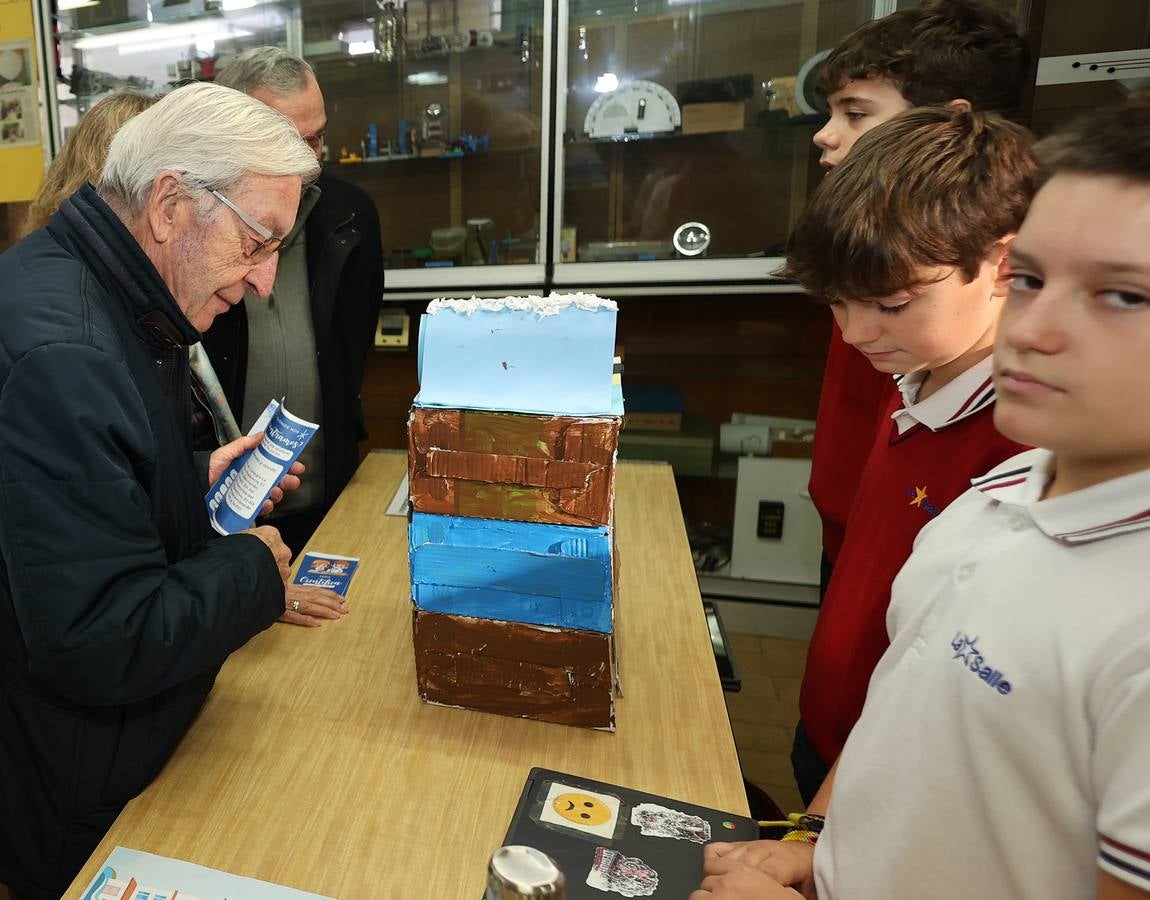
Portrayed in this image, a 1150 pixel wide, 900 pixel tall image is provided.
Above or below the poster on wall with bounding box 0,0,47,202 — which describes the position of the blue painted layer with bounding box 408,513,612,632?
below

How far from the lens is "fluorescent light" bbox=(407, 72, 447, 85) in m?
2.52

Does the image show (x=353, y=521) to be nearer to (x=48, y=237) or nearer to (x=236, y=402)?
(x=236, y=402)

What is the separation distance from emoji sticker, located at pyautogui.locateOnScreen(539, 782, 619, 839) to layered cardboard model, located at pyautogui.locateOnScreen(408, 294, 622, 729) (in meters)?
0.12

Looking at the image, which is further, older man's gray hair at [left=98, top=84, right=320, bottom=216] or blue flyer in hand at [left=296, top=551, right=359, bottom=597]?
blue flyer in hand at [left=296, top=551, right=359, bottom=597]

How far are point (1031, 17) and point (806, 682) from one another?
2.02 metres

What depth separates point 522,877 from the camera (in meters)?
0.35

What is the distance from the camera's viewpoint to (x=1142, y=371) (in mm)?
420

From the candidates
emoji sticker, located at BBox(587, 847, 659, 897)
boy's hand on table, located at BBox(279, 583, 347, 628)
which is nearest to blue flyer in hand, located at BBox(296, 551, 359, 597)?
boy's hand on table, located at BBox(279, 583, 347, 628)

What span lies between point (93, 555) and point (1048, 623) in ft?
2.71

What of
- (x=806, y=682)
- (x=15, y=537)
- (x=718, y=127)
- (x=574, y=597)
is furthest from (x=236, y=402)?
(x=718, y=127)

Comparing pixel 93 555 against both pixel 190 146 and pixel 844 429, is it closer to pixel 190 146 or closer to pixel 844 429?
pixel 190 146

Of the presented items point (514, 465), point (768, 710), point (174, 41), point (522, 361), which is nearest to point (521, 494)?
point (514, 465)

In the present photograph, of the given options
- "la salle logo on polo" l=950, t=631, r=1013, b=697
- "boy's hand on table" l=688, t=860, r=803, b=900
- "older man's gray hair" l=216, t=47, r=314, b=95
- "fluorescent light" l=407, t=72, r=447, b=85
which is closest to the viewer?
"la salle logo on polo" l=950, t=631, r=1013, b=697

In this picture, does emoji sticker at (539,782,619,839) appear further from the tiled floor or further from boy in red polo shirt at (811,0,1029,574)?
the tiled floor
